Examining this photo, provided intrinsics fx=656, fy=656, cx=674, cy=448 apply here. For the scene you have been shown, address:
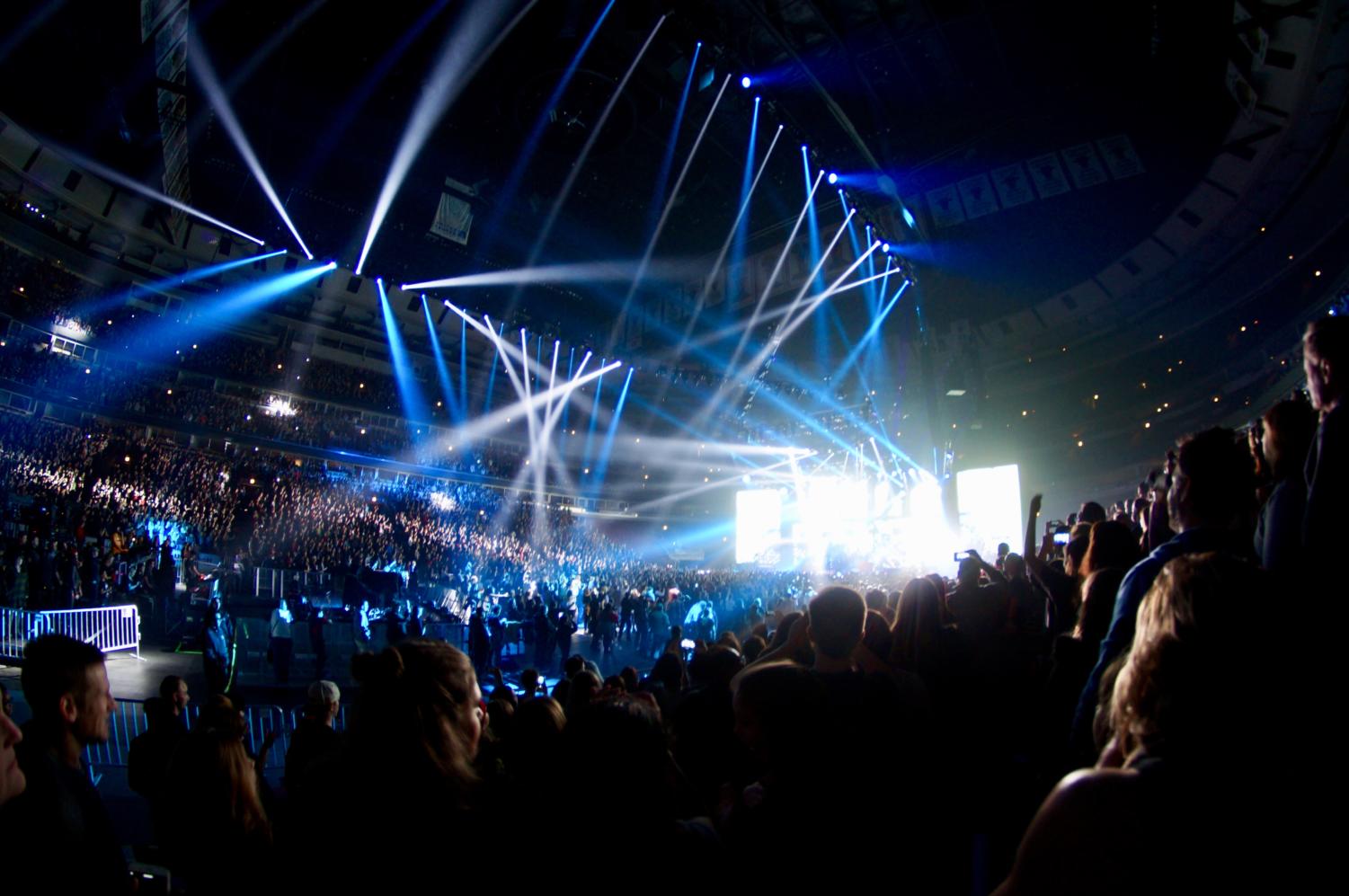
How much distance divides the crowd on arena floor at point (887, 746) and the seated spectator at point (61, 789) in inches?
0.4

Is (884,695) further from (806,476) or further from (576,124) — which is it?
Answer: (806,476)

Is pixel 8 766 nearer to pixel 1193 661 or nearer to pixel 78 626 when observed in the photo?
pixel 1193 661

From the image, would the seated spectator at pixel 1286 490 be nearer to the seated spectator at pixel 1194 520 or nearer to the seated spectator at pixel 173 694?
the seated spectator at pixel 1194 520

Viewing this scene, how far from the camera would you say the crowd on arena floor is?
38.2 inches

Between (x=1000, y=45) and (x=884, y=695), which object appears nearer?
(x=884, y=695)

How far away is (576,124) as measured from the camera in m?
14.0

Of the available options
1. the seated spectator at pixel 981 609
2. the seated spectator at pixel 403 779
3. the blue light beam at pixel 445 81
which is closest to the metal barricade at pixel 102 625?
the blue light beam at pixel 445 81

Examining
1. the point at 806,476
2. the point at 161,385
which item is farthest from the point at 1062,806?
the point at 806,476

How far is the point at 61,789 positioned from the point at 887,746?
2497 mm

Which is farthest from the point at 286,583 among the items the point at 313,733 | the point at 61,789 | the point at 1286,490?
the point at 1286,490

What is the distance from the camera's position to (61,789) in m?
2.03

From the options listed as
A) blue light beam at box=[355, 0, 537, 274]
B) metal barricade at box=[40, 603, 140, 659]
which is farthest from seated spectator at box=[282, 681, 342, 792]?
blue light beam at box=[355, 0, 537, 274]

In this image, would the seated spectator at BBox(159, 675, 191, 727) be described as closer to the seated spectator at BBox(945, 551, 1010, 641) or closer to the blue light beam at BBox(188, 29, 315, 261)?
the seated spectator at BBox(945, 551, 1010, 641)

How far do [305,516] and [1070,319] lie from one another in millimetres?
23222
